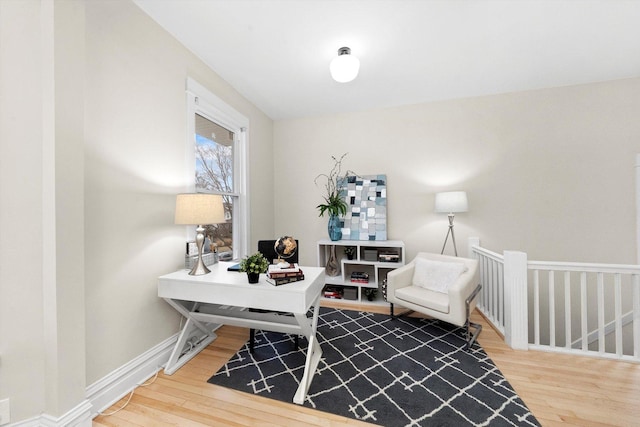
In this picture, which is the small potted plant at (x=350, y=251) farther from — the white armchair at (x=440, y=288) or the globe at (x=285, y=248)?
the globe at (x=285, y=248)

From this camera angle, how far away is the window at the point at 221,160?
7.66 feet

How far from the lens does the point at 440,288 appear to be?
8.39 ft

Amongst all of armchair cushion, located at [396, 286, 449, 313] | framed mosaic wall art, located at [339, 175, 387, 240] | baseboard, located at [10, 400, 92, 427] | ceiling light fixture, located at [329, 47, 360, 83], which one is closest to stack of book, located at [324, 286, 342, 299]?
framed mosaic wall art, located at [339, 175, 387, 240]

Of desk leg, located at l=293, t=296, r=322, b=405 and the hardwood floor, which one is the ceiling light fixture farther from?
the hardwood floor

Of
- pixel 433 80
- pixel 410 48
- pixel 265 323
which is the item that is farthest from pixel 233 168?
pixel 433 80

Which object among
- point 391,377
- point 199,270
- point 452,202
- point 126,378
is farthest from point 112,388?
point 452,202

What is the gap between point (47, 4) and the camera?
1.26 m

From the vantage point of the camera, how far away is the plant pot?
133 inches

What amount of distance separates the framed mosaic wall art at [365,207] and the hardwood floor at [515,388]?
1.89 metres

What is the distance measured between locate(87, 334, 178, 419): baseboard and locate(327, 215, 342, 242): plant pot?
6.94 ft

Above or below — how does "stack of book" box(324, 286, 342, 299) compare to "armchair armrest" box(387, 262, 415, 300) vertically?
below

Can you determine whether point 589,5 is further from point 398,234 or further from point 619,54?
point 398,234

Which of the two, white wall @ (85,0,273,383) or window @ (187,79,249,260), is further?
window @ (187,79,249,260)

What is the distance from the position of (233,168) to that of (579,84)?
14.0ft
